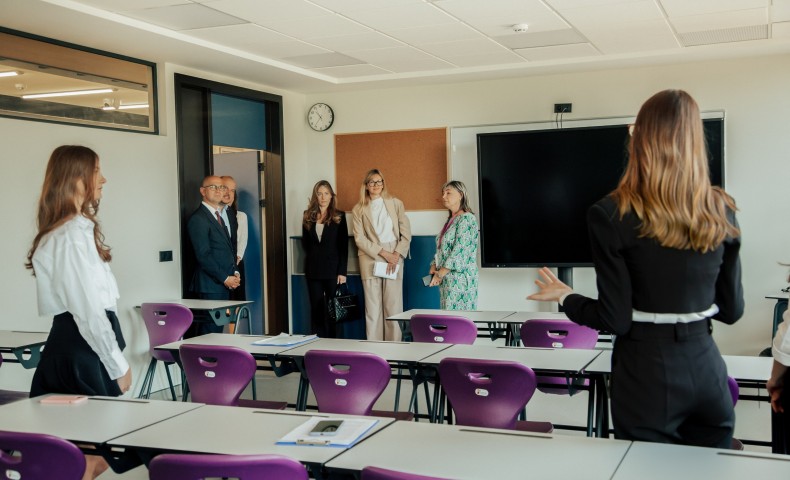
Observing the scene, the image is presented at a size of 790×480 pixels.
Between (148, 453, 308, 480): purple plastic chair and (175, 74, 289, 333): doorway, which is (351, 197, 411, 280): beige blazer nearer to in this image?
(175, 74, 289, 333): doorway

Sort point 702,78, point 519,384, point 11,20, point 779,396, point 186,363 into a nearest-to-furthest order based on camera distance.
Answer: point 779,396 → point 519,384 → point 186,363 → point 11,20 → point 702,78

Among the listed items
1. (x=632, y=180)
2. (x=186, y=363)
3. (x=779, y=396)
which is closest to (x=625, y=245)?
(x=632, y=180)

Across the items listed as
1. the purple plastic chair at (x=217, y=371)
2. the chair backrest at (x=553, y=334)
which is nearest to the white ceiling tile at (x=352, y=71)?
the chair backrest at (x=553, y=334)

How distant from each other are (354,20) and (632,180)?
4033mm

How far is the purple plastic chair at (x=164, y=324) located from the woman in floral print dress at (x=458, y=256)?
7.02ft

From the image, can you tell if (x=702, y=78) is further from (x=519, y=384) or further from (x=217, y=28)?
(x=519, y=384)

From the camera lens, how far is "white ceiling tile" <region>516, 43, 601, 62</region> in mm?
7000

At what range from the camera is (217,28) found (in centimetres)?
603

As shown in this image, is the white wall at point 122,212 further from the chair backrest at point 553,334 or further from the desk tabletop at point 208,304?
the chair backrest at point 553,334

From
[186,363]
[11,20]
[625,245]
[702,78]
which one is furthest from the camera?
[702,78]

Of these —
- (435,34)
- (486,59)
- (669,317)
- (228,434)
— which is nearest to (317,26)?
(435,34)

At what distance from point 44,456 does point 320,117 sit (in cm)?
699

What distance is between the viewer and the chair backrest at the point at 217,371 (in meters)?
3.82

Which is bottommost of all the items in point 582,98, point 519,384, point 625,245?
point 519,384
